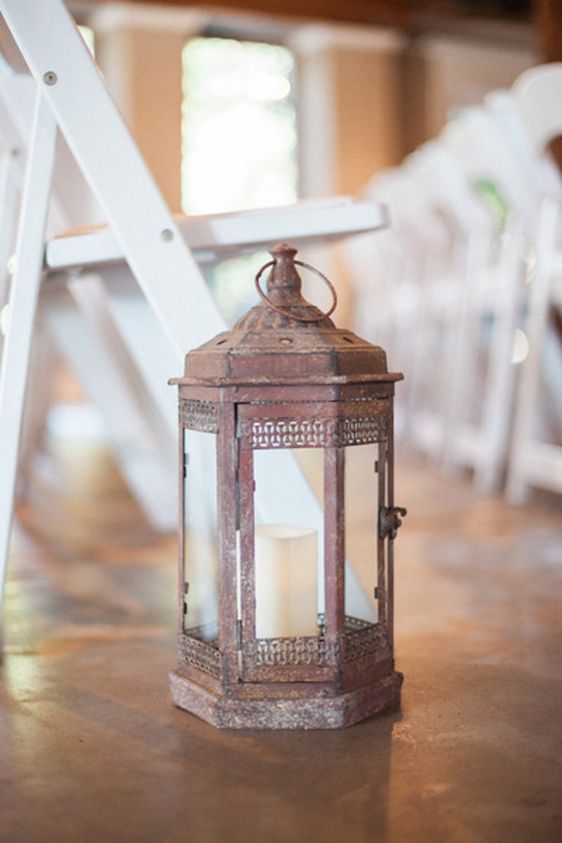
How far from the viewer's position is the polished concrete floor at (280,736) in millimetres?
967

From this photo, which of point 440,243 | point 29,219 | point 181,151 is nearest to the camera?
point 29,219

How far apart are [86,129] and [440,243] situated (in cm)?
278

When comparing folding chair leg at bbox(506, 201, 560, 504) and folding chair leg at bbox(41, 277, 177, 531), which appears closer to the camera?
folding chair leg at bbox(41, 277, 177, 531)

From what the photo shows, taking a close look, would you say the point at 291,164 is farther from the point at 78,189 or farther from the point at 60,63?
the point at 60,63

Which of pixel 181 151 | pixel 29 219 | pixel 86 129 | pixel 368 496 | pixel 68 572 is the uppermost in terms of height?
pixel 181 151

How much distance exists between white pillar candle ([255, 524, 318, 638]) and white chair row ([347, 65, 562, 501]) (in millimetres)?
1283

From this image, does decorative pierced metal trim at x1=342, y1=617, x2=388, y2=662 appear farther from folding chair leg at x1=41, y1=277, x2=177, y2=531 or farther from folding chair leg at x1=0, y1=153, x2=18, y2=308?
folding chair leg at x1=41, y1=277, x2=177, y2=531

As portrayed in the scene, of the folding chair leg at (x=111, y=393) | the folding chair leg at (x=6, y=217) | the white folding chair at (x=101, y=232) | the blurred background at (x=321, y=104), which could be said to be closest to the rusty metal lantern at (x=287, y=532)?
the white folding chair at (x=101, y=232)

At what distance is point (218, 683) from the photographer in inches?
49.1

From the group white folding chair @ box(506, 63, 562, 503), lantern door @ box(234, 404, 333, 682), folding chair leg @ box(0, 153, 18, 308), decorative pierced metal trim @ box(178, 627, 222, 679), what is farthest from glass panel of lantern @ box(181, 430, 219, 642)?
white folding chair @ box(506, 63, 562, 503)

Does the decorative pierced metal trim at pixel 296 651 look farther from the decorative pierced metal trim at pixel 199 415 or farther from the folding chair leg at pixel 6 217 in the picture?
the folding chair leg at pixel 6 217

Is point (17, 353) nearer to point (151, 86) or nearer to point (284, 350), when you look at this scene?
point (284, 350)

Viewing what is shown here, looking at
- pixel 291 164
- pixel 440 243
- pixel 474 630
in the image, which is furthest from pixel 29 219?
pixel 291 164

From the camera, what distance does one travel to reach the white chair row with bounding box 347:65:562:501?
2844 millimetres
